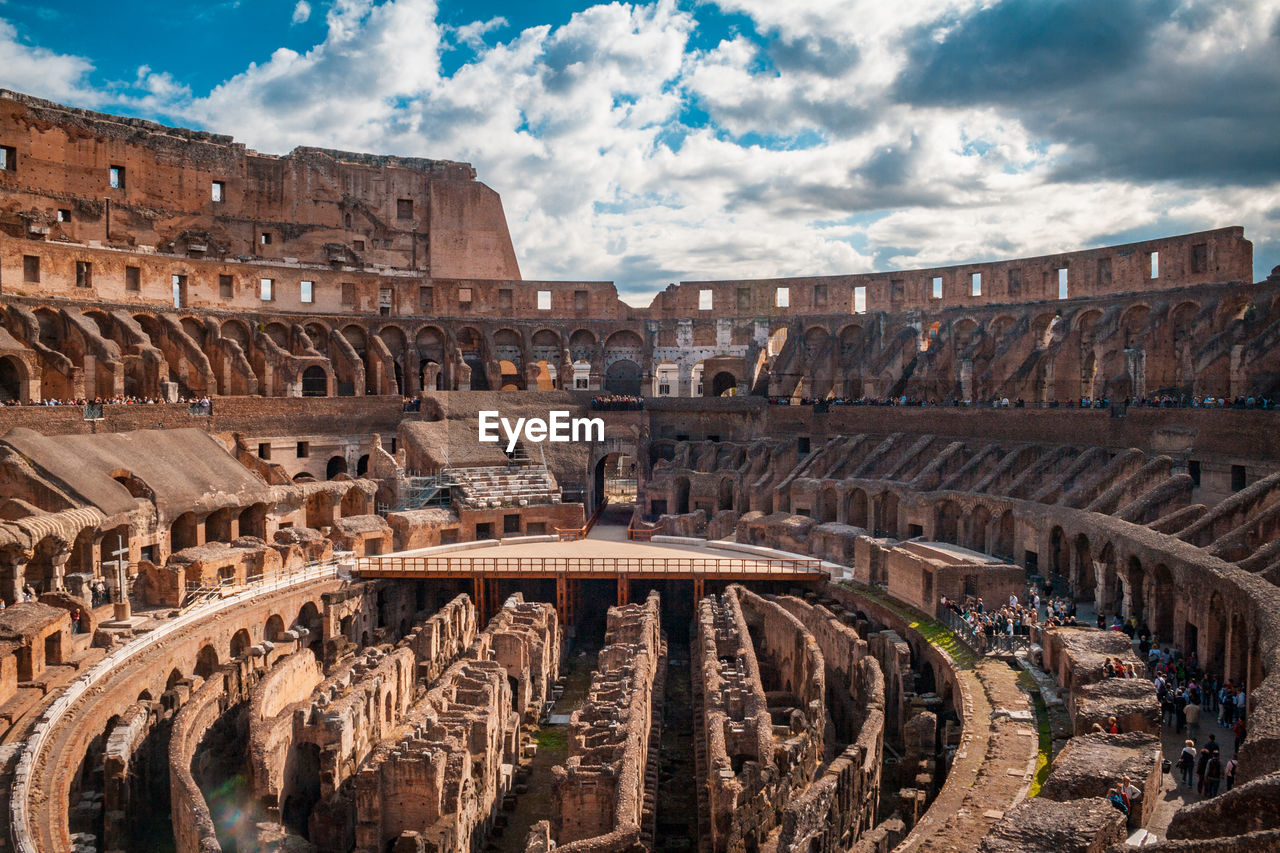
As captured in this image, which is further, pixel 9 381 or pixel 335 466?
pixel 335 466

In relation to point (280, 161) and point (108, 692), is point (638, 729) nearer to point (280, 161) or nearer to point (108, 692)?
point (108, 692)

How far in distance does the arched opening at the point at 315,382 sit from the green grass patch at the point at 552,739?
1109 inches

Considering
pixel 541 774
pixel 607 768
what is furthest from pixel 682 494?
pixel 607 768

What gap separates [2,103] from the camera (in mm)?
45625

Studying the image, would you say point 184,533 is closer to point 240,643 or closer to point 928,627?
point 240,643

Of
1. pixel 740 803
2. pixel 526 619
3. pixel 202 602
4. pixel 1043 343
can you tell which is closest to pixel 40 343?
pixel 202 602

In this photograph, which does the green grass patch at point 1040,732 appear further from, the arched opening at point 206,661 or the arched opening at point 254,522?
the arched opening at point 254,522

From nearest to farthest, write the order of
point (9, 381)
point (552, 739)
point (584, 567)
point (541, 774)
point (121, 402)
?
point (541, 774)
point (552, 739)
point (584, 567)
point (121, 402)
point (9, 381)

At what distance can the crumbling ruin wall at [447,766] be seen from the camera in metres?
17.3

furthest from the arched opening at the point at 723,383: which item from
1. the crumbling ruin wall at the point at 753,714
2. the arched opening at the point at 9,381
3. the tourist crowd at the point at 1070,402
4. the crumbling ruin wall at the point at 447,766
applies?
the arched opening at the point at 9,381

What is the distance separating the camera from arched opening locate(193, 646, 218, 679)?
25641mm

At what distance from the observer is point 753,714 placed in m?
21.0

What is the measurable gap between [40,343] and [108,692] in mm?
23483

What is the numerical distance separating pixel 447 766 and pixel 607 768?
2717mm
